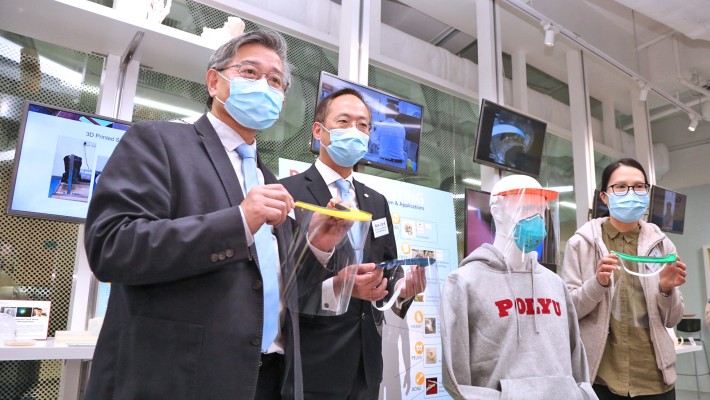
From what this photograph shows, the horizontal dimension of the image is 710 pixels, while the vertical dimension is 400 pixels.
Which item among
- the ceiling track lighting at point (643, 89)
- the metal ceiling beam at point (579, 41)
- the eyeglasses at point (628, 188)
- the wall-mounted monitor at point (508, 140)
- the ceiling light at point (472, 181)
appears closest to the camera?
the eyeglasses at point (628, 188)

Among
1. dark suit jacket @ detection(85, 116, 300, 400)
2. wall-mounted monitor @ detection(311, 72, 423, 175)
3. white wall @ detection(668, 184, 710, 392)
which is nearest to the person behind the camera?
dark suit jacket @ detection(85, 116, 300, 400)

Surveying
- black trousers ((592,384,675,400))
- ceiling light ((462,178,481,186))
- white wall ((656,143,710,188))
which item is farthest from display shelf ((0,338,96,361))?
white wall ((656,143,710,188))

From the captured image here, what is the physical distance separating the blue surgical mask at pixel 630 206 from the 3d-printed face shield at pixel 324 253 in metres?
1.87

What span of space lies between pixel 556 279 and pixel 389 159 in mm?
1578

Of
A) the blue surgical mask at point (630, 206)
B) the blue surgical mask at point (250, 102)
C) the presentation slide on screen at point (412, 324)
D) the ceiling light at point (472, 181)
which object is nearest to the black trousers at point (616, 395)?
the presentation slide on screen at point (412, 324)

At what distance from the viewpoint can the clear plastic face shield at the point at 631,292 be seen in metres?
2.28

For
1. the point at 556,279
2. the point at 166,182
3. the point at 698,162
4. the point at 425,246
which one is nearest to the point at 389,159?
the point at 425,246

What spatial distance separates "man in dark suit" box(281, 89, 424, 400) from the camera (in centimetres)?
150

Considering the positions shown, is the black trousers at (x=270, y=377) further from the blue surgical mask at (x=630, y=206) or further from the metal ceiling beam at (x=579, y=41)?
the metal ceiling beam at (x=579, y=41)

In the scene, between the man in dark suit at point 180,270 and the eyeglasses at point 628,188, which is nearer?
the man in dark suit at point 180,270

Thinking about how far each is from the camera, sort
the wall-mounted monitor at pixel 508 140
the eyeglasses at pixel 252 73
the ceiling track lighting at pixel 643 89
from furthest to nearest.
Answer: the ceiling track lighting at pixel 643 89 → the wall-mounted monitor at pixel 508 140 → the eyeglasses at pixel 252 73

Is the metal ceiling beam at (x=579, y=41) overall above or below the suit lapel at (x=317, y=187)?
above

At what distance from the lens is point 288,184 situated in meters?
2.02

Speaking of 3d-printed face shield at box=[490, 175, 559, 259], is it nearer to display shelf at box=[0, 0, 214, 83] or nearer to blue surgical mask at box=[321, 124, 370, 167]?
blue surgical mask at box=[321, 124, 370, 167]
